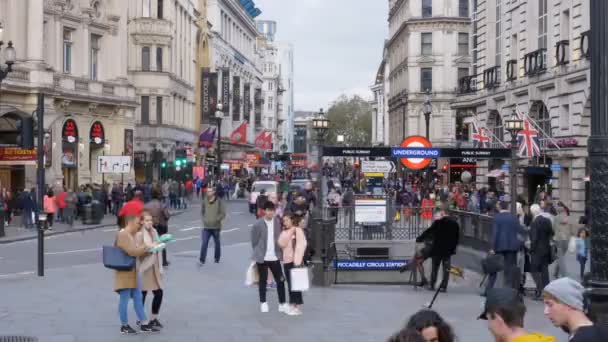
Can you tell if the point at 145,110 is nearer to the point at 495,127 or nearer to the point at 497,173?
the point at 495,127

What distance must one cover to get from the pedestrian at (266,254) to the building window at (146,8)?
49669 mm

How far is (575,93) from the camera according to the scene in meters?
34.4

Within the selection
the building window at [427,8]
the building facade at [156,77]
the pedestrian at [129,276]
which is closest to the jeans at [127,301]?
the pedestrian at [129,276]

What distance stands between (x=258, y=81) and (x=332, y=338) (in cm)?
11404

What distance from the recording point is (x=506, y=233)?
53.4 ft

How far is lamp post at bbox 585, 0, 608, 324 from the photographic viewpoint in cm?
776

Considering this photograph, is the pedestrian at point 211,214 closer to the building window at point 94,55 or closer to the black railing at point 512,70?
the black railing at point 512,70

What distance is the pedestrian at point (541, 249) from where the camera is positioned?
54.5ft

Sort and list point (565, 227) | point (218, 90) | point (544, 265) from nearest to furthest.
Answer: point (544, 265), point (565, 227), point (218, 90)

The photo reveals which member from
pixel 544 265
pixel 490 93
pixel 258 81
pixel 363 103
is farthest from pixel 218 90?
pixel 363 103

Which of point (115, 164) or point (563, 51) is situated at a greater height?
point (563, 51)

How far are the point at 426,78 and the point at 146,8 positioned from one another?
87.2ft

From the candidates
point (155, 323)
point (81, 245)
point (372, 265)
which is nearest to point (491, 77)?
point (81, 245)

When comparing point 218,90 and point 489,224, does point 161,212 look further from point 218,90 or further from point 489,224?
point 218,90
